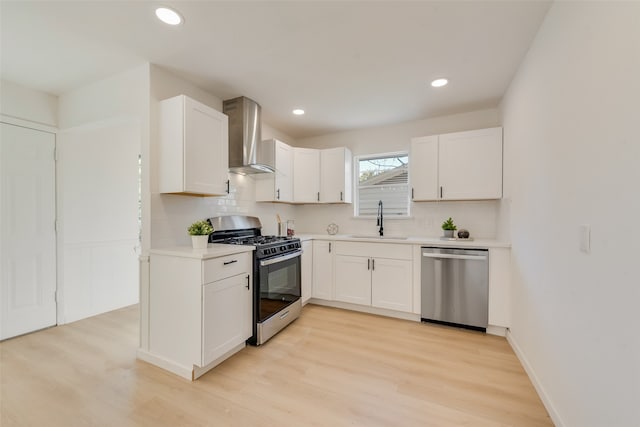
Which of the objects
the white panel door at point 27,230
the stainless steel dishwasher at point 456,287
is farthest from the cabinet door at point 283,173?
the white panel door at point 27,230

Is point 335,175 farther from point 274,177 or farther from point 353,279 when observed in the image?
point 353,279

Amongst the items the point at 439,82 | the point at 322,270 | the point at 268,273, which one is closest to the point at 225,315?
the point at 268,273

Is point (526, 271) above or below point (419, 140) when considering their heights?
below

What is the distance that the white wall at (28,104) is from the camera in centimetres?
252

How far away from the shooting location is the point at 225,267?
210 centimetres

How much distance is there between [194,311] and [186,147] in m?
1.34

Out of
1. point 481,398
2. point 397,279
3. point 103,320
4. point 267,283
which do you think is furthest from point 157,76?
point 481,398

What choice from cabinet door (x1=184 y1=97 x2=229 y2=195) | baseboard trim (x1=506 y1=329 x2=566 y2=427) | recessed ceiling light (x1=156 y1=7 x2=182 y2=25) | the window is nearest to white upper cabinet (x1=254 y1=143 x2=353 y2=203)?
the window

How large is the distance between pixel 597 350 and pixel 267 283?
2253 millimetres

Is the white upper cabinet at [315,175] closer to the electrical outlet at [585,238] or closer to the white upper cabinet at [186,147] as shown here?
the white upper cabinet at [186,147]

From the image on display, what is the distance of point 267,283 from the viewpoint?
2521 mm

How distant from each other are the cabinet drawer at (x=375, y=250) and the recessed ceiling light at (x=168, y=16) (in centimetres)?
270

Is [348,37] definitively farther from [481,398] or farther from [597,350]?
[481,398]

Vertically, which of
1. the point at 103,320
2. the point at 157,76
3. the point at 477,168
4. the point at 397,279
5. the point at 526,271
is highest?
the point at 157,76
